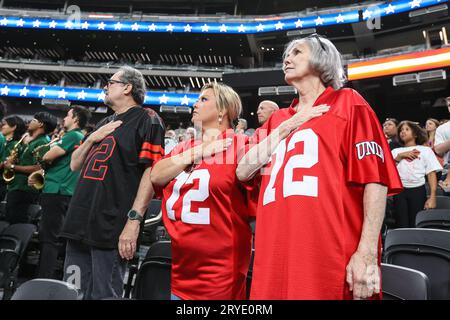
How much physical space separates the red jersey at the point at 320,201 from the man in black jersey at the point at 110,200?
0.77 meters

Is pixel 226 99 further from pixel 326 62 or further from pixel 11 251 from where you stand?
pixel 11 251

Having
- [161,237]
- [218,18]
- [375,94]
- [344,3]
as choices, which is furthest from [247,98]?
[161,237]

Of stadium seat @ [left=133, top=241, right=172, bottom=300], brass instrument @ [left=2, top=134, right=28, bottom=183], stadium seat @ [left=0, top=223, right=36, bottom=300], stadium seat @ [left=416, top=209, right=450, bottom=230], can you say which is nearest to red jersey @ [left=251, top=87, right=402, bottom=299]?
stadium seat @ [left=133, top=241, right=172, bottom=300]

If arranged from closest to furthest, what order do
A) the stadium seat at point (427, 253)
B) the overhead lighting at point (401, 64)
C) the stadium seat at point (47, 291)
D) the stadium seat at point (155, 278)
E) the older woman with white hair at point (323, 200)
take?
the older woman with white hair at point (323, 200)
the stadium seat at point (47, 291)
the stadium seat at point (155, 278)
the stadium seat at point (427, 253)
the overhead lighting at point (401, 64)

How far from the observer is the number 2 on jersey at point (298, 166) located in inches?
42.5

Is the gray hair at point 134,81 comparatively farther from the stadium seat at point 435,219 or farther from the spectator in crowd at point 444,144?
the spectator in crowd at point 444,144

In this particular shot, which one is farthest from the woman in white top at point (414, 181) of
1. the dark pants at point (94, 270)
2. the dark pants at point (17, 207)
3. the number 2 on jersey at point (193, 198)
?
the dark pants at point (17, 207)

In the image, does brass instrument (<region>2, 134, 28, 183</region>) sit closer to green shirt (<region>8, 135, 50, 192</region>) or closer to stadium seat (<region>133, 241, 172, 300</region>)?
green shirt (<region>8, 135, 50, 192</region>)

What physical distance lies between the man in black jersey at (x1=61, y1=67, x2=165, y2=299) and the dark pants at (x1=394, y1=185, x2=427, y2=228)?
2624 mm

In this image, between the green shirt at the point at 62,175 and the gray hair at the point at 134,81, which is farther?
the green shirt at the point at 62,175

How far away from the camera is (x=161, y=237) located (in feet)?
11.5
